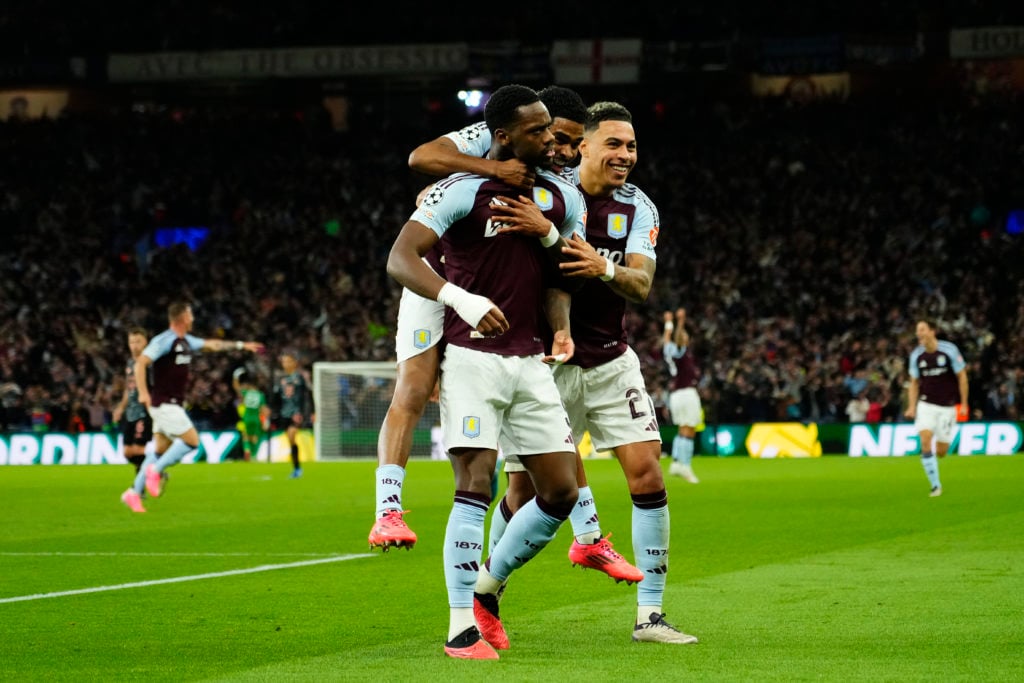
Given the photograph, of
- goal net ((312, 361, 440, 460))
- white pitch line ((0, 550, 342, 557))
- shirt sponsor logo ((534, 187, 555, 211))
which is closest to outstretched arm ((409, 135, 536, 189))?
shirt sponsor logo ((534, 187, 555, 211))

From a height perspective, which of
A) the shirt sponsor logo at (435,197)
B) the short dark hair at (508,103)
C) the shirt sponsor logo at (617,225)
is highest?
the short dark hair at (508,103)

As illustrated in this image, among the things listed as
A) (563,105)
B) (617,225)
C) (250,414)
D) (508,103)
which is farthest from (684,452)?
(508,103)

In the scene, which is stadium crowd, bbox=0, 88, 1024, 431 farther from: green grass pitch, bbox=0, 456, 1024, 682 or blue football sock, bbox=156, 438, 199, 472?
blue football sock, bbox=156, 438, 199, 472

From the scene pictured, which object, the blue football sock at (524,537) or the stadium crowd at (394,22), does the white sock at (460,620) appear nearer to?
the blue football sock at (524,537)

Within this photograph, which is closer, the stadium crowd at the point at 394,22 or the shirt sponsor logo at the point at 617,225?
the shirt sponsor logo at the point at 617,225

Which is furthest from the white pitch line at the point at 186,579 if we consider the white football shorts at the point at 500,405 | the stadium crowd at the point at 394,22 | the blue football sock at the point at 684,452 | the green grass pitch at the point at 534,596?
the stadium crowd at the point at 394,22

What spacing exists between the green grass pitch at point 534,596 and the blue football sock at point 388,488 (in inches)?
25.6

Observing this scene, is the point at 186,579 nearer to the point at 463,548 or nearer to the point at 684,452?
the point at 463,548

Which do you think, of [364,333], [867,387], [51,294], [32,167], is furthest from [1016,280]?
[32,167]

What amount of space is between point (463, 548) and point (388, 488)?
1.45ft

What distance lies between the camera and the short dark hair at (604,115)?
7.76m

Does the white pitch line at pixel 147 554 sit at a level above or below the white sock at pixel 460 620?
below

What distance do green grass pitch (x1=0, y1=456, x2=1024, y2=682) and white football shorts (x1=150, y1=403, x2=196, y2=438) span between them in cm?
94

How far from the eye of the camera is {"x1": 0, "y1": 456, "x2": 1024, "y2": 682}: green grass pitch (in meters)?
6.30
